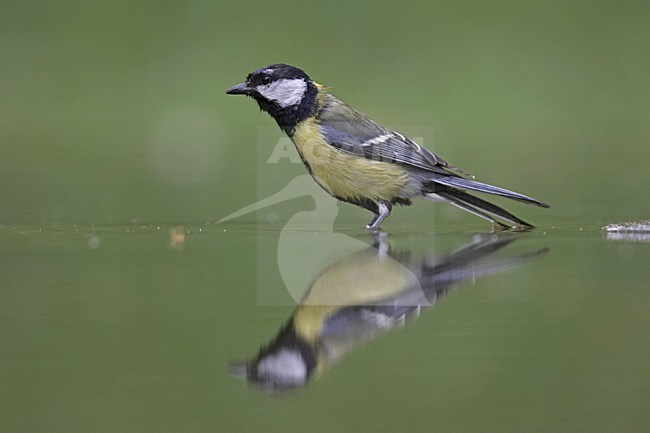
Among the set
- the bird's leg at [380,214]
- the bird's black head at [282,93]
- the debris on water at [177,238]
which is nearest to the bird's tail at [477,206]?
the bird's leg at [380,214]

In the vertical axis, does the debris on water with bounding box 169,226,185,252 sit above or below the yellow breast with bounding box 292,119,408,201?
below

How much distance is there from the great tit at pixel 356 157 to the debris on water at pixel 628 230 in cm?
51

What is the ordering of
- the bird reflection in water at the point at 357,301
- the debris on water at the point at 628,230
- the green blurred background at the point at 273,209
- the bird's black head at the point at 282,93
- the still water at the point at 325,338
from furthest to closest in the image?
1. the bird's black head at the point at 282,93
2. the debris on water at the point at 628,230
3. the bird reflection in water at the point at 357,301
4. the green blurred background at the point at 273,209
5. the still water at the point at 325,338

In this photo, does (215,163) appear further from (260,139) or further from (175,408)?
(175,408)

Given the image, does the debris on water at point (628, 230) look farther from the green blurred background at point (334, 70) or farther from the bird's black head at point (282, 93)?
the green blurred background at point (334, 70)

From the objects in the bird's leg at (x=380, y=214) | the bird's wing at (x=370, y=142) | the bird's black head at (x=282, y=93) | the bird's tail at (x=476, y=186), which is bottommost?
the bird's leg at (x=380, y=214)

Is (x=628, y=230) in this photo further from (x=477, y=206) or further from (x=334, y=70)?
(x=334, y=70)

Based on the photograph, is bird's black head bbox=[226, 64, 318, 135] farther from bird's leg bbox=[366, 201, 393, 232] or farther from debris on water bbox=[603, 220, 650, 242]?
debris on water bbox=[603, 220, 650, 242]

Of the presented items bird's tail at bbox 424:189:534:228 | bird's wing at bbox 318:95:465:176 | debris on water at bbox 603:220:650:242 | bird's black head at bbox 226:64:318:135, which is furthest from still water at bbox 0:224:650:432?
bird's black head at bbox 226:64:318:135

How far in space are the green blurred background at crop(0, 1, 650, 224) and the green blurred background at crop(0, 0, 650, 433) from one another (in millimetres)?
36

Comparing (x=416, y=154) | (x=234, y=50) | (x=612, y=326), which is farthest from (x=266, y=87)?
Result: (x=234, y=50)

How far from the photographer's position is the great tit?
20.8 ft

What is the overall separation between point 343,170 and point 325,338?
308cm

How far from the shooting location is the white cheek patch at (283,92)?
649cm
